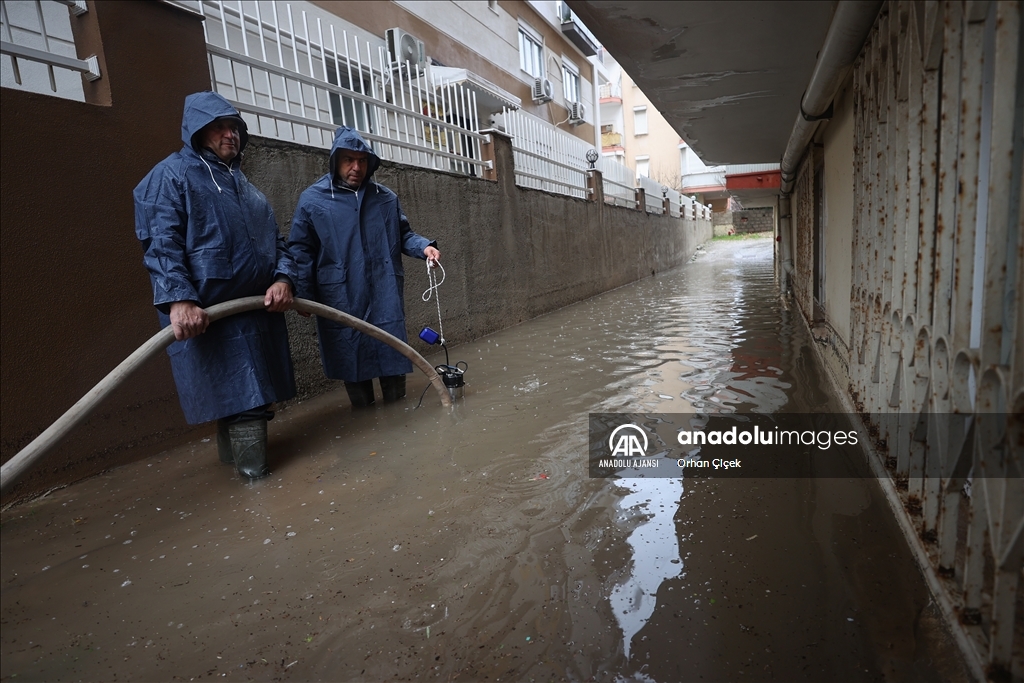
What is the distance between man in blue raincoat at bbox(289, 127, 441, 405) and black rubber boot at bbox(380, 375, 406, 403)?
0.17 metres

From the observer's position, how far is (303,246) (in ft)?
13.3

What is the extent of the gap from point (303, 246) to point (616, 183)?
1262cm

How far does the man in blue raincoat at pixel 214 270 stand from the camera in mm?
2936

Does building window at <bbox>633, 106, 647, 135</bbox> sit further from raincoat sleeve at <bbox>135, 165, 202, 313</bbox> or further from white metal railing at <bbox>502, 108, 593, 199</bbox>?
raincoat sleeve at <bbox>135, 165, 202, 313</bbox>

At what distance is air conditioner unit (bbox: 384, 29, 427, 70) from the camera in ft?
32.5

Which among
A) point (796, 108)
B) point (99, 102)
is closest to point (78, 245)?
point (99, 102)

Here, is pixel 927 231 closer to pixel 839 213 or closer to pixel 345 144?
pixel 839 213

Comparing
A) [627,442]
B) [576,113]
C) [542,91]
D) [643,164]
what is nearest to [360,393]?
[627,442]

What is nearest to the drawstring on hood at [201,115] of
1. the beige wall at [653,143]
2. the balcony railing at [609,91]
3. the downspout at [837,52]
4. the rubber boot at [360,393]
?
the rubber boot at [360,393]

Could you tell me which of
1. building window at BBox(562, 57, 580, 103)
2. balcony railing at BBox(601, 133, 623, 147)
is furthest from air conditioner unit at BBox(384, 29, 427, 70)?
balcony railing at BBox(601, 133, 623, 147)

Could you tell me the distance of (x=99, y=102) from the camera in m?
3.52

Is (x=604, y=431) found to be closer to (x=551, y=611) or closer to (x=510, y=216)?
(x=551, y=611)

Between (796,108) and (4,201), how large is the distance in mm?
5806

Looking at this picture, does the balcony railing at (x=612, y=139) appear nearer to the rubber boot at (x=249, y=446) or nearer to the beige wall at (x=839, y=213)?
the beige wall at (x=839, y=213)
